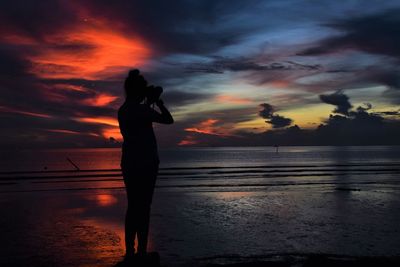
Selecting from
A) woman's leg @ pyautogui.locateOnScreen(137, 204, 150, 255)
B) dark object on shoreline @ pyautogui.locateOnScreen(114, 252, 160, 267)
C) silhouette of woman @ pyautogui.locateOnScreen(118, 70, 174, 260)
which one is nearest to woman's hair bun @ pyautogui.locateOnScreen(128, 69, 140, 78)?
silhouette of woman @ pyautogui.locateOnScreen(118, 70, 174, 260)

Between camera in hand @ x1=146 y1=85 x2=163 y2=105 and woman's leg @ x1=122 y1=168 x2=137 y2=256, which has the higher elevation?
camera in hand @ x1=146 y1=85 x2=163 y2=105

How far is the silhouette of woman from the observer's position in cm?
517

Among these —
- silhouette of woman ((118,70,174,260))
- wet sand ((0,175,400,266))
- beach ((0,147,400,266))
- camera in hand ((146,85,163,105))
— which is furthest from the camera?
beach ((0,147,400,266))

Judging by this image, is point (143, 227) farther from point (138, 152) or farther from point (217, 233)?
point (217, 233)

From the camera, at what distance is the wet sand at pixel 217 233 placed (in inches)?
241

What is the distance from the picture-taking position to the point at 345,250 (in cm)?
661

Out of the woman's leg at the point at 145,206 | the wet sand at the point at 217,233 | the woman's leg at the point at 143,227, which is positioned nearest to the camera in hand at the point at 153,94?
the woman's leg at the point at 145,206

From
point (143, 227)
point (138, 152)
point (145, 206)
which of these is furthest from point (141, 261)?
point (138, 152)

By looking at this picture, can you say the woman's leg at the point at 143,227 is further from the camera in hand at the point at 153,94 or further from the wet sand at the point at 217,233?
the camera in hand at the point at 153,94

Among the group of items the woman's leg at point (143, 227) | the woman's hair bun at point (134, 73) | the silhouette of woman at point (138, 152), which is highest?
the woman's hair bun at point (134, 73)

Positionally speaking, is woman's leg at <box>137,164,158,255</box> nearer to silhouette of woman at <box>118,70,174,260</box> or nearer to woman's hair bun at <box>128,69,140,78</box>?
silhouette of woman at <box>118,70,174,260</box>

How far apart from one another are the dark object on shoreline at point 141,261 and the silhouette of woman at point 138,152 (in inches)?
2.7

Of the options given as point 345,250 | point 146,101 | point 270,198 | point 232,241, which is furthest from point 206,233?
point 270,198

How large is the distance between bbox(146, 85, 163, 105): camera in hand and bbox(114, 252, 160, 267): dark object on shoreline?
74.4 inches
